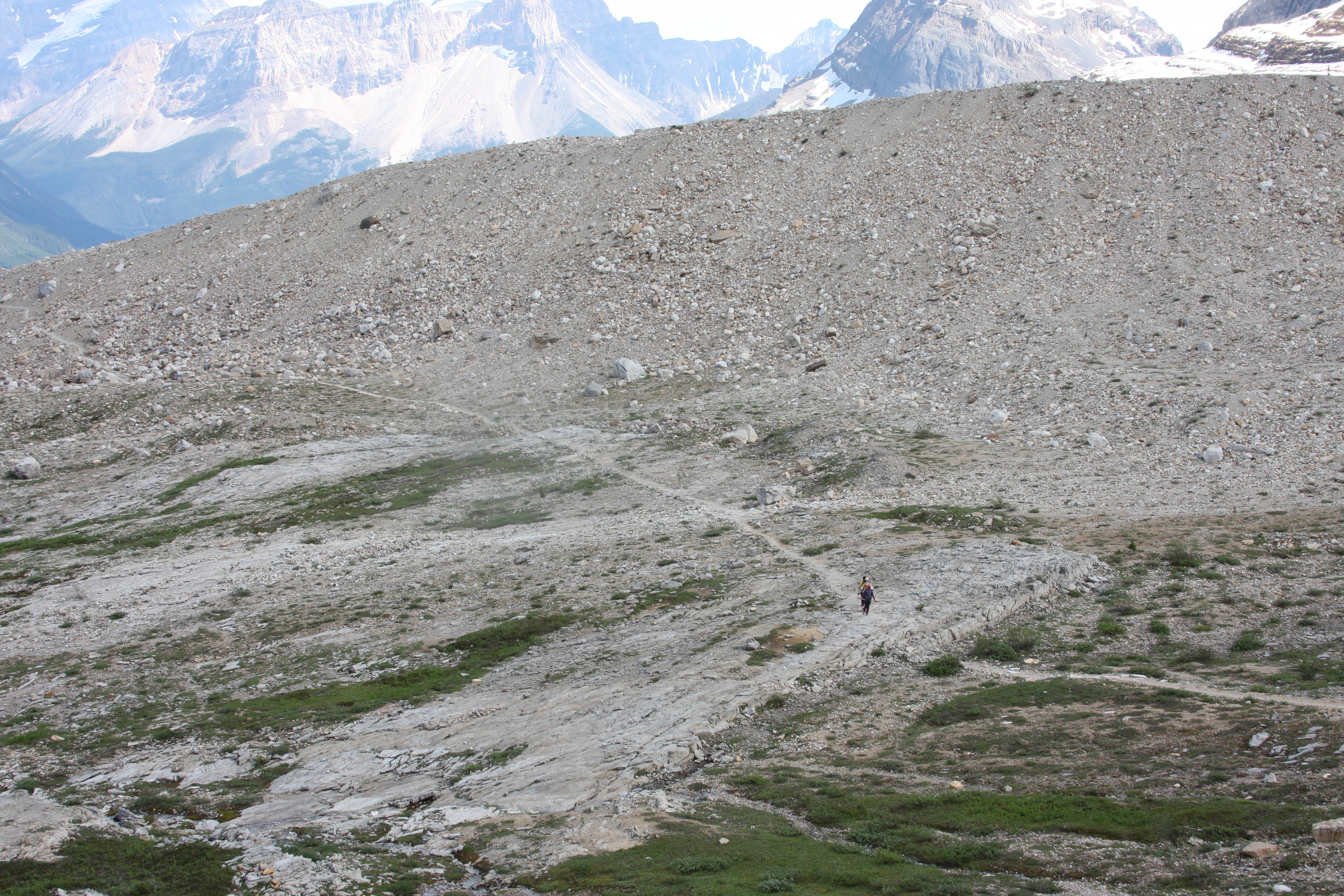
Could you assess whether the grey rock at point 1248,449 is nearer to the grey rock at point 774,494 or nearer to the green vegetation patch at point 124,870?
the grey rock at point 774,494

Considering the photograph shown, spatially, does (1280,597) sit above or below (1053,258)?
below

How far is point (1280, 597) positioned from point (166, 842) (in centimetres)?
3819

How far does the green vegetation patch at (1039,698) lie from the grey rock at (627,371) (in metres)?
45.5

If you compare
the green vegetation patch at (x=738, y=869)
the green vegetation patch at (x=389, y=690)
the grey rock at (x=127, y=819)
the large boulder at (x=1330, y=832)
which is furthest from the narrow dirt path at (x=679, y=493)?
the grey rock at (x=127, y=819)

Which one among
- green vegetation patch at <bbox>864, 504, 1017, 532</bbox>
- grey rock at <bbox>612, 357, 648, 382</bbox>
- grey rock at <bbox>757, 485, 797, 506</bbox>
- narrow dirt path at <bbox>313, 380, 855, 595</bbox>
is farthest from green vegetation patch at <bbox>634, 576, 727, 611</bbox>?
grey rock at <bbox>612, 357, 648, 382</bbox>

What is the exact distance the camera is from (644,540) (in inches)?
1697

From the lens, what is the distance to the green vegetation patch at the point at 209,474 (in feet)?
171

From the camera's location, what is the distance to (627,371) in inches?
2707

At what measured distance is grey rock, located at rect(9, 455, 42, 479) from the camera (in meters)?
55.4

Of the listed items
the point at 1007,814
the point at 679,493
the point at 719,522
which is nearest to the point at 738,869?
the point at 1007,814

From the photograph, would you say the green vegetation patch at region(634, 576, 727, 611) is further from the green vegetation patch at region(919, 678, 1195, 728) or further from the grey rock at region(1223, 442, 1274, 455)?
the grey rock at region(1223, 442, 1274, 455)

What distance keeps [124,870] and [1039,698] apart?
87.9 ft

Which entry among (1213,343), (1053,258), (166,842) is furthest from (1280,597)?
(1053,258)

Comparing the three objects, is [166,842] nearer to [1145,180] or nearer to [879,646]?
[879,646]
